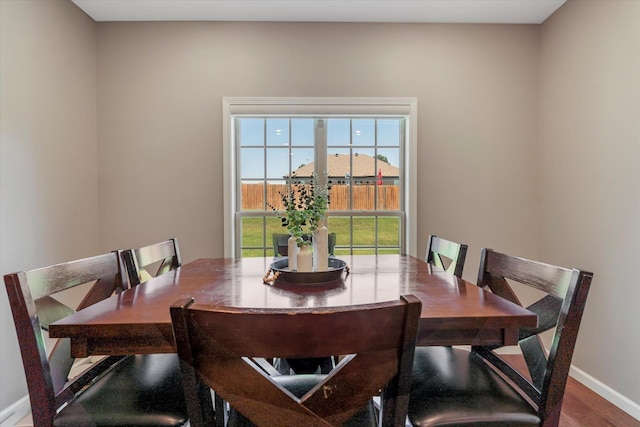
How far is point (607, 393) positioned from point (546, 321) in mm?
1590

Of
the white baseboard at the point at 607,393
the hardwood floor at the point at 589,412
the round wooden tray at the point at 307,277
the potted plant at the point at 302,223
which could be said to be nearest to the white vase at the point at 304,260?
the potted plant at the point at 302,223

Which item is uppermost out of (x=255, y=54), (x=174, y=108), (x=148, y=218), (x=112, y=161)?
(x=255, y=54)

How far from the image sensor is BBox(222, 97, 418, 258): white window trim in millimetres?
2754

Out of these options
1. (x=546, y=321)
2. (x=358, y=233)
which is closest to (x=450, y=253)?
(x=546, y=321)

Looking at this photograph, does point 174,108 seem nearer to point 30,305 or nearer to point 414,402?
point 30,305

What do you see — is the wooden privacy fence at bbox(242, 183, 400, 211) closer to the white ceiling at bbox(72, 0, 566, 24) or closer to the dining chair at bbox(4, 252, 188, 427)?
the white ceiling at bbox(72, 0, 566, 24)

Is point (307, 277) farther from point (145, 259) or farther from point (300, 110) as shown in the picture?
point (300, 110)

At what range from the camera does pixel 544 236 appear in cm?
274

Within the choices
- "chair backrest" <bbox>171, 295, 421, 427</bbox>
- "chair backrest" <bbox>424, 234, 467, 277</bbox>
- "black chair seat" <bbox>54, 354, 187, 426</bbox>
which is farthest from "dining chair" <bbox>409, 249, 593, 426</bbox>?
"black chair seat" <bbox>54, 354, 187, 426</bbox>

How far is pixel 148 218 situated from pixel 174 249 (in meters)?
1.05

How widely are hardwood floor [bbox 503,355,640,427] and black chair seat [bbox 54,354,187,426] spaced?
2043 millimetres

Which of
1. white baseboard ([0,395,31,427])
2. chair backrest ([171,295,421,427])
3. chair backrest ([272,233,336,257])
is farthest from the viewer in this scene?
chair backrest ([272,233,336,257])

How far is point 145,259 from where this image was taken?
A: 160 cm

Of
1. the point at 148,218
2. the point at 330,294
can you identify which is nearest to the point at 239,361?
the point at 330,294
